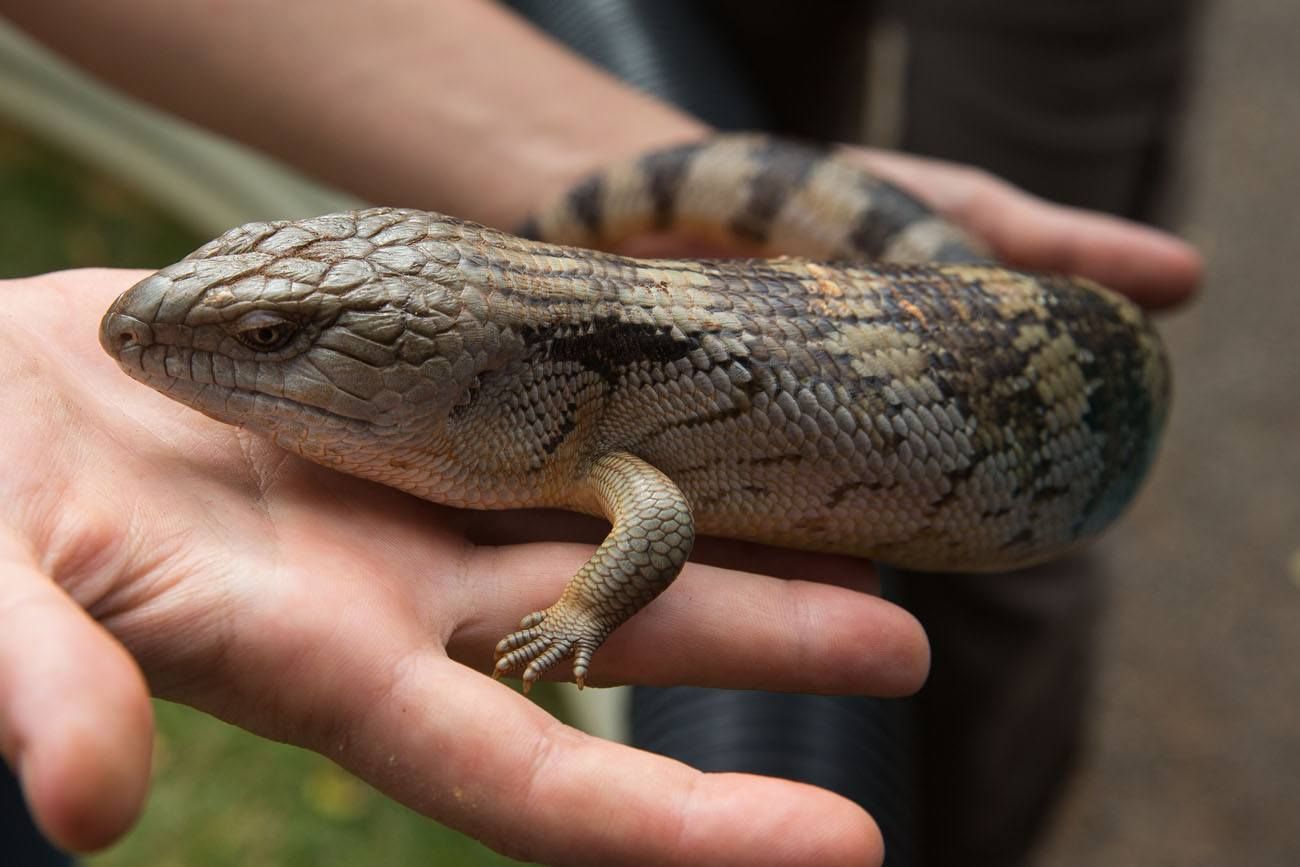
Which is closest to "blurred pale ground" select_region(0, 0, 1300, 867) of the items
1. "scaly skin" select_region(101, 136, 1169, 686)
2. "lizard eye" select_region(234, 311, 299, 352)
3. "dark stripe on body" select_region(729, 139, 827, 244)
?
"dark stripe on body" select_region(729, 139, 827, 244)

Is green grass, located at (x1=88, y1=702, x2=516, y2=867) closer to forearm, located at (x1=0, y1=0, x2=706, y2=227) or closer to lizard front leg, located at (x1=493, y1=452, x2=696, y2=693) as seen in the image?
forearm, located at (x1=0, y1=0, x2=706, y2=227)

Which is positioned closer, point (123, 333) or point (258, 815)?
point (123, 333)

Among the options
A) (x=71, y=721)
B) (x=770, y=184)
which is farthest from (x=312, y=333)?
(x=770, y=184)

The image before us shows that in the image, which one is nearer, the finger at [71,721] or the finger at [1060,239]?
the finger at [71,721]

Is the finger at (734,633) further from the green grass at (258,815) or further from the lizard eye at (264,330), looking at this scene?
the green grass at (258,815)

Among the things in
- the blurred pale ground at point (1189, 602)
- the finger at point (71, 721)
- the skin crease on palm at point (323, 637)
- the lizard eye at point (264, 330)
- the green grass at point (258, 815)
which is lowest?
the green grass at point (258, 815)

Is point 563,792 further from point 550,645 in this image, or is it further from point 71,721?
point 71,721

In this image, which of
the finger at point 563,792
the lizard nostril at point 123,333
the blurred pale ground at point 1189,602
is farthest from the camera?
the blurred pale ground at point 1189,602

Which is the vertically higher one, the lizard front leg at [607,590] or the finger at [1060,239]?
the finger at [1060,239]

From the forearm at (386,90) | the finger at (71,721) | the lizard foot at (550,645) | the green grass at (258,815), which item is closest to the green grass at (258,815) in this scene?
the green grass at (258,815)
